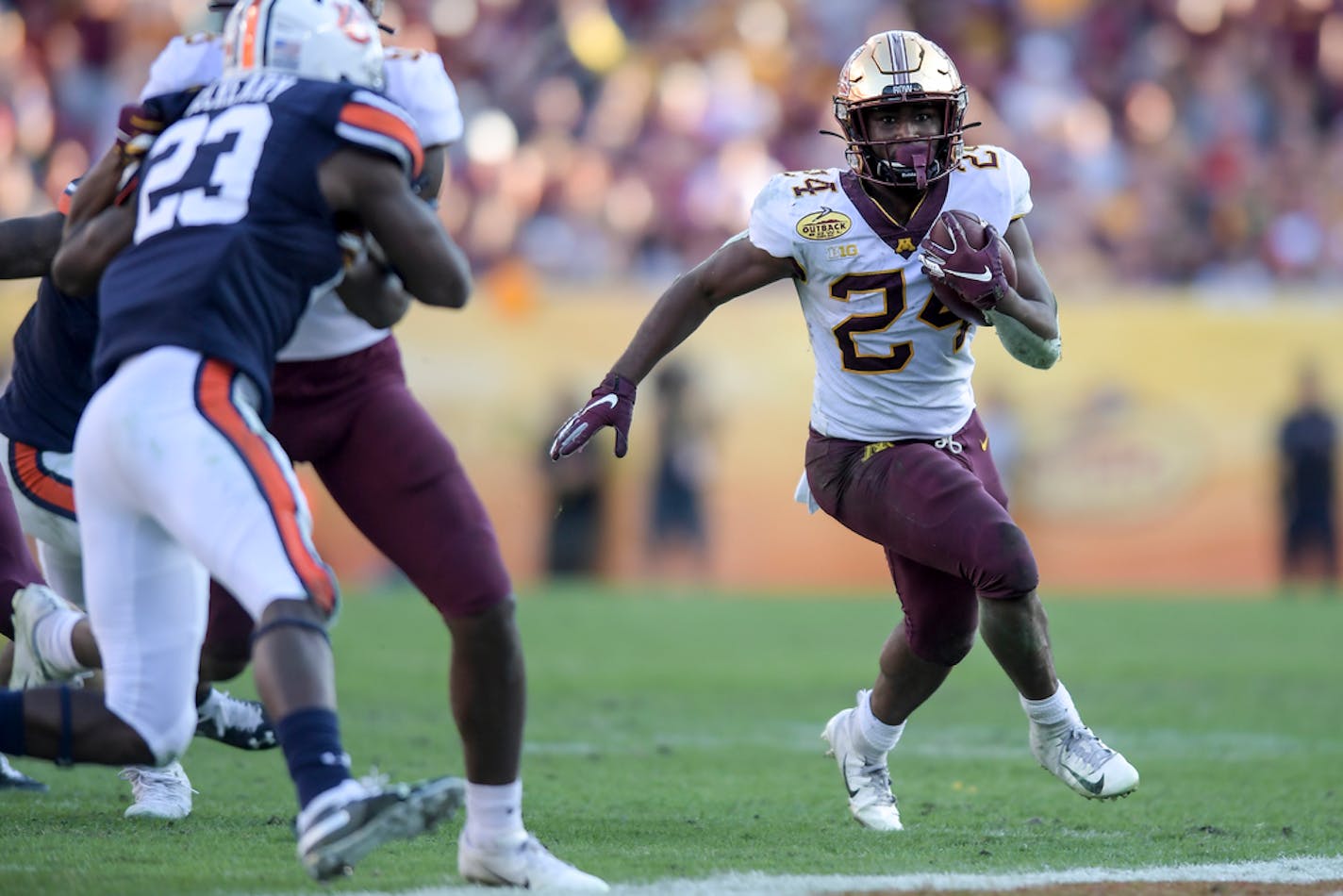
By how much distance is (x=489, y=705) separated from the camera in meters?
3.75

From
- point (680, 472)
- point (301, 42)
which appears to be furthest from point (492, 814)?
point (680, 472)

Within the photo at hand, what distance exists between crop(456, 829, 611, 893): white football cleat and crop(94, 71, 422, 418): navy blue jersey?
102cm

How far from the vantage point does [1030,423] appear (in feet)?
44.0

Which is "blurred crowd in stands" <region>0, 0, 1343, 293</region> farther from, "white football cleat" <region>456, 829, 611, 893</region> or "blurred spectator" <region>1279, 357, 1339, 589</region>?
"white football cleat" <region>456, 829, 611, 893</region>

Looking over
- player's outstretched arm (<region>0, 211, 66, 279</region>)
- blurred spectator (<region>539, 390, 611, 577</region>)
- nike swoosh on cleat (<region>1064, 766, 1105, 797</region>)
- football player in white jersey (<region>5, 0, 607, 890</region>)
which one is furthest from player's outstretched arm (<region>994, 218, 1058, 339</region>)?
blurred spectator (<region>539, 390, 611, 577</region>)

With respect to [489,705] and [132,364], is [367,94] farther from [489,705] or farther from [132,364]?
[489,705]

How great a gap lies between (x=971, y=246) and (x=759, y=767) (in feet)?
6.85

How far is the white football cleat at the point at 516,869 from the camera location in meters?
3.73

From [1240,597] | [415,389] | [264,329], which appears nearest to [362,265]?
[264,329]

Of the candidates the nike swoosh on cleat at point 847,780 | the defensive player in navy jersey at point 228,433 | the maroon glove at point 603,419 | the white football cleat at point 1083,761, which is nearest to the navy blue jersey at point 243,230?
the defensive player in navy jersey at point 228,433

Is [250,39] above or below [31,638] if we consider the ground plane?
above

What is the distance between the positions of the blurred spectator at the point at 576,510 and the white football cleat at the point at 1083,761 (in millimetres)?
8745

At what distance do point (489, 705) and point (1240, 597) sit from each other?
10.1m

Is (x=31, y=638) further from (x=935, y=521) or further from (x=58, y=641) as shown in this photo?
(x=935, y=521)
